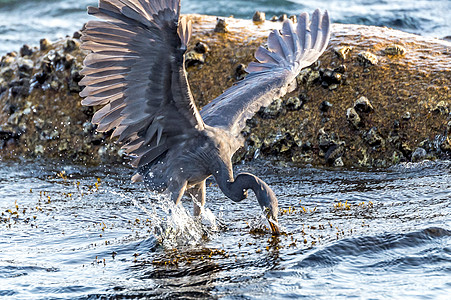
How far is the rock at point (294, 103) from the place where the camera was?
391 inches

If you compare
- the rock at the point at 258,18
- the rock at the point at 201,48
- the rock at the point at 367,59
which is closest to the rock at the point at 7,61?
the rock at the point at 201,48

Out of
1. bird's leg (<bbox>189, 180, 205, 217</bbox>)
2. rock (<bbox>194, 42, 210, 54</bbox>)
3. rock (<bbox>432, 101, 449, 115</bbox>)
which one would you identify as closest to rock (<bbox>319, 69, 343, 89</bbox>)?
rock (<bbox>432, 101, 449, 115</bbox>)

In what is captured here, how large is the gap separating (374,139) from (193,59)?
11.1 ft

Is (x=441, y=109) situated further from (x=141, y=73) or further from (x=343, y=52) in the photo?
(x=141, y=73)

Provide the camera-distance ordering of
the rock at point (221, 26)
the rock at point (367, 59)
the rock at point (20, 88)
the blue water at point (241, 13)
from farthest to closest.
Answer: the blue water at point (241, 13), the rock at point (221, 26), the rock at point (20, 88), the rock at point (367, 59)

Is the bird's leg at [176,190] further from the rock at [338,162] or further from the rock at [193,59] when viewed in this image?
the rock at [193,59]

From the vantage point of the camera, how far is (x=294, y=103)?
9.95 m

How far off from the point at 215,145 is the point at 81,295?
2.43 metres

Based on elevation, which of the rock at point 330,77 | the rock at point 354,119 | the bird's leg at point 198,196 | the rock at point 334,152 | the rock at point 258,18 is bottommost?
the bird's leg at point 198,196

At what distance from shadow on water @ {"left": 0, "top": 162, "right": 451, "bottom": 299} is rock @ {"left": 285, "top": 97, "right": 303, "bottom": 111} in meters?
1.08

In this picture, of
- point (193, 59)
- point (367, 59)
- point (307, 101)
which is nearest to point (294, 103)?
point (307, 101)

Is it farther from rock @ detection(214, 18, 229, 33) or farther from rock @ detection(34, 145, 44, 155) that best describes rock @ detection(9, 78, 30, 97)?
rock @ detection(214, 18, 229, 33)

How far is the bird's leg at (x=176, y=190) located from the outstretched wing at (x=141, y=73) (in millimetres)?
464

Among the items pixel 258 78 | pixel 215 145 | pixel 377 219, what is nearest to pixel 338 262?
pixel 377 219
